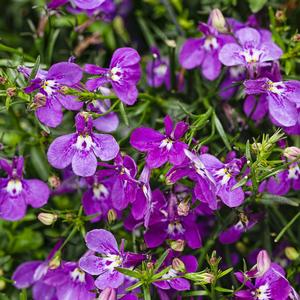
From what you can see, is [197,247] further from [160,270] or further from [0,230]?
[0,230]

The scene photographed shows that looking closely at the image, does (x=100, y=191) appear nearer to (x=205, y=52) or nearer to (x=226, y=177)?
(x=226, y=177)

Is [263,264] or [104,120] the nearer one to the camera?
[263,264]

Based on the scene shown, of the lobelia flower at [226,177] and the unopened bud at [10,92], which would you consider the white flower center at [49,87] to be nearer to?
the unopened bud at [10,92]

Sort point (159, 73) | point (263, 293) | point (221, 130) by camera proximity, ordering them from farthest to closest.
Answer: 1. point (159, 73)
2. point (221, 130)
3. point (263, 293)

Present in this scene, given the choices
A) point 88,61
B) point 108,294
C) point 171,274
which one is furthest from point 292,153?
point 88,61

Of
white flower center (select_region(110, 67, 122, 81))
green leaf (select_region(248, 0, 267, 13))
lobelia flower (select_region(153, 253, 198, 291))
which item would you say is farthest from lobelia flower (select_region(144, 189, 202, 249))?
green leaf (select_region(248, 0, 267, 13))

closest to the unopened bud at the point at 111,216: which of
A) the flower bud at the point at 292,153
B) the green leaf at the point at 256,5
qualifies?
the flower bud at the point at 292,153

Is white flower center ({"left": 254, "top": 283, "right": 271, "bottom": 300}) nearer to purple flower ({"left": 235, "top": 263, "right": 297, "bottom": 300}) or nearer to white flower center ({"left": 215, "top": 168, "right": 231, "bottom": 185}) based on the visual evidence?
purple flower ({"left": 235, "top": 263, "right": 297, "bottom": 300})
